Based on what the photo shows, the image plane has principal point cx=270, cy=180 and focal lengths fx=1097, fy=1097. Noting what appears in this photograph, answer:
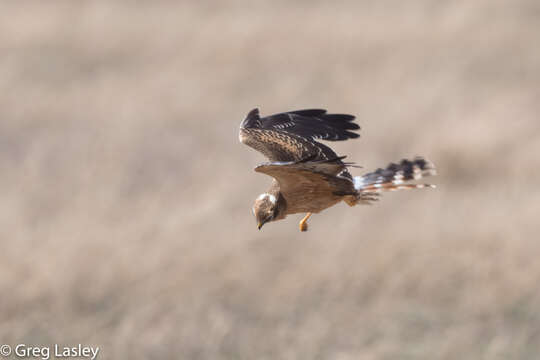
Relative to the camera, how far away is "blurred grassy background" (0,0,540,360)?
7.70m

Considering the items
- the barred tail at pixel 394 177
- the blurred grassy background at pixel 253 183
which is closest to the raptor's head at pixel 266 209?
the barred tail at pixel 394 177

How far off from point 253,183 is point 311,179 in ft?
14.0

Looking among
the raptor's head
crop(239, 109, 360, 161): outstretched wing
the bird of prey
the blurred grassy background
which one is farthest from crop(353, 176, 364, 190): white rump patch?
the blurred grassy background

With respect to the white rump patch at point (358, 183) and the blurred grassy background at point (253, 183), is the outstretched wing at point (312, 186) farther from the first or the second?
the blurred grassy background at point (253, 183)

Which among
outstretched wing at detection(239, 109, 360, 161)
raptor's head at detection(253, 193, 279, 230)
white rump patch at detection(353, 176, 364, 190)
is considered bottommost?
raptor's head at detection(253, 193, 279, 230)

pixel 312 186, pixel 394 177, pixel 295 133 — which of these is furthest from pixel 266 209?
pixel 394 177

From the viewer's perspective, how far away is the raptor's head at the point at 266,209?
5.41 metres

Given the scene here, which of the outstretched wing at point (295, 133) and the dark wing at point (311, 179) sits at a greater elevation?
the outstretched wing at point (295, 133)

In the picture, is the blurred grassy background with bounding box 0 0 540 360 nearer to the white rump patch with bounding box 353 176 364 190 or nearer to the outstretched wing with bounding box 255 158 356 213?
the white rump patch with bounding box 353 176 364 190

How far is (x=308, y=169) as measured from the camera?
5.22 metres

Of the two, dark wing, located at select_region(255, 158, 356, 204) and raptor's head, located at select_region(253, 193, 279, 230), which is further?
raptor's head, located at select_region(253, 193, 279, 230)

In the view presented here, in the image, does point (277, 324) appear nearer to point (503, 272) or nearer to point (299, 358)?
point (299, 358)

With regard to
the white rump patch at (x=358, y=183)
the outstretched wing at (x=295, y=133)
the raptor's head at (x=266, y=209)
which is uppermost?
the outstretched wing at (x=295, y=133)

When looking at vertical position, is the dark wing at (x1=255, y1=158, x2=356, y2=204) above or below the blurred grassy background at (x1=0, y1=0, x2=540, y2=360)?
below
